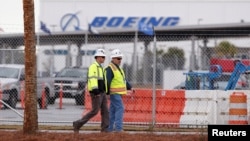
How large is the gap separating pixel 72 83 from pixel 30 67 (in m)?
14.1

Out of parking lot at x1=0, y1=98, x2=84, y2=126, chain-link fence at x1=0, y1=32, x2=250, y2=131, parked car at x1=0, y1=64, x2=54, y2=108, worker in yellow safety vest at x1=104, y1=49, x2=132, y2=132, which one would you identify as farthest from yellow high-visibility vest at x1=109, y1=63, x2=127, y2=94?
parked car at x1=0, y1=64, x2=54, y2=108

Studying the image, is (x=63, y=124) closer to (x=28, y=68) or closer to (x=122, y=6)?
(x=28, y=68)

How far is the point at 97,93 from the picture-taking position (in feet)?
50.9

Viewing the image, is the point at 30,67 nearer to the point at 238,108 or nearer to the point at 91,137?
the point at 91,137

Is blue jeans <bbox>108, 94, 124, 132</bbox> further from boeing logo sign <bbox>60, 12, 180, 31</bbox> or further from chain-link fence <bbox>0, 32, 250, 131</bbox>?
boeing logo sign <bbox>60, 12, 180, 31</bbox>

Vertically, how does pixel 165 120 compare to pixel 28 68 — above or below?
below

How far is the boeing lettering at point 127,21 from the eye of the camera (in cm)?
5897

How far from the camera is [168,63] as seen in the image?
123 feet

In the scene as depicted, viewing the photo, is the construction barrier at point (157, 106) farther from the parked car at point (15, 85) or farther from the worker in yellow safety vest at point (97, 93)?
the parked car at point (15, 85)

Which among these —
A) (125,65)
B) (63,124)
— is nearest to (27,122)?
(63,124)

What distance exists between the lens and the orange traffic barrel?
17828mm

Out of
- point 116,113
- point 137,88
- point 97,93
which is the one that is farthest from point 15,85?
point 97,93

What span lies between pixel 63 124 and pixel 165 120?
8.48 ft

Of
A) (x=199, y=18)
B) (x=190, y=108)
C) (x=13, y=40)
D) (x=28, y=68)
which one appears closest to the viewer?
(x=28, y=68)
